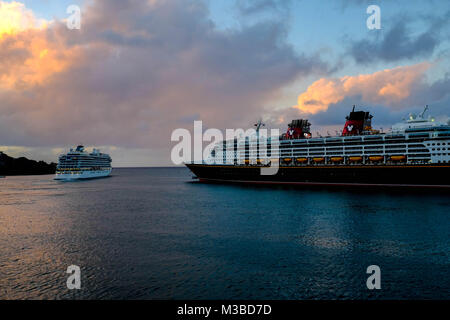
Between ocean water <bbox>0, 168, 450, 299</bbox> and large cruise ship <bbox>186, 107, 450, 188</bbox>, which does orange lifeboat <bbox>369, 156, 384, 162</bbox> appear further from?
ocean water <bbox>0, 168, 450, 299</bbox>

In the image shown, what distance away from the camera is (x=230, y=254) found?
62.7 feet

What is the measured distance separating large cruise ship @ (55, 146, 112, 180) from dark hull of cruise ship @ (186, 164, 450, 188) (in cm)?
6903

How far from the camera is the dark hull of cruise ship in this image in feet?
183

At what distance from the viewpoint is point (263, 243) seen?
71.0 ft

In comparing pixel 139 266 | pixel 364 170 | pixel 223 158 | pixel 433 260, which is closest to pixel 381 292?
pixel 433 260

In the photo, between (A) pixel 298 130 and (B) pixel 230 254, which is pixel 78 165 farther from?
(B) pixel 230 254

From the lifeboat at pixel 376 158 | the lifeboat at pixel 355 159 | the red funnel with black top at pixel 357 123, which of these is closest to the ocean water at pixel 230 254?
the lifeboat at pixel 376 158

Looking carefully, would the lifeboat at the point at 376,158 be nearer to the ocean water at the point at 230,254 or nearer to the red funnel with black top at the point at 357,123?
the red funnel with black top at the point at 357,123

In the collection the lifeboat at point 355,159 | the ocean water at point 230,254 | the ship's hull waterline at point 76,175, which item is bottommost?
the ocean water at point 230,254

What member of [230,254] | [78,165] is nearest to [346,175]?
[230,254]

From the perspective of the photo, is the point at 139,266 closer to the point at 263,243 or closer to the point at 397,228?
the point at 263,243

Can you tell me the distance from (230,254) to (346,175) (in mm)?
53568

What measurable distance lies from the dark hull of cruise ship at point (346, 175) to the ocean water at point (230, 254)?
85.8ft

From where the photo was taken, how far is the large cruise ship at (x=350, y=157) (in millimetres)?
58000
